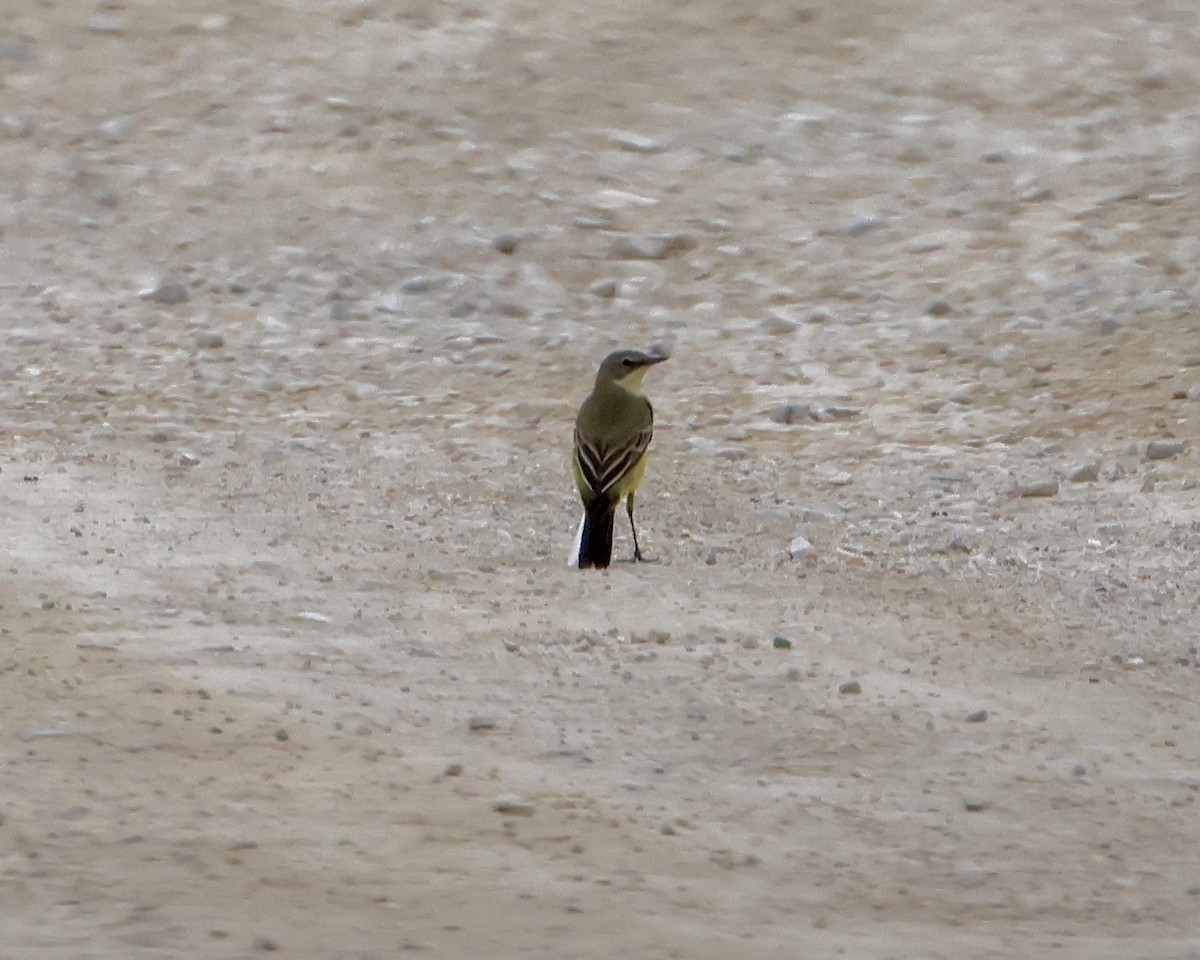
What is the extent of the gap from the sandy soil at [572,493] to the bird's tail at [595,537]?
0.20 metres

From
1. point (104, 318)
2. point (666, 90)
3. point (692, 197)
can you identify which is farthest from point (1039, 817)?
point (666, 90)

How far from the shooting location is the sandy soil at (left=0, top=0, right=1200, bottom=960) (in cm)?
538

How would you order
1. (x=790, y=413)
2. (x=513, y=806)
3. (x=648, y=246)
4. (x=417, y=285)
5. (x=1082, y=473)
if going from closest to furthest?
(x=513, y=806), (x=1082, y=473), (x=790, y=413), (x=417, y=285), (x=648, y=246)

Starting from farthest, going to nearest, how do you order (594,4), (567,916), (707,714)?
(594,4)
(707,714)
(567,916)

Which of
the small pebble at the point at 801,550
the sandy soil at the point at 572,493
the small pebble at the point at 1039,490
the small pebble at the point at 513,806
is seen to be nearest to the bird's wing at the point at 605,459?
the sandy soil at the point at 572,493

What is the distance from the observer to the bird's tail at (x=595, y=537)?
327 inches

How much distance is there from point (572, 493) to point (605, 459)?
39.8 inches

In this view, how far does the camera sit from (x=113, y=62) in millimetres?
15977

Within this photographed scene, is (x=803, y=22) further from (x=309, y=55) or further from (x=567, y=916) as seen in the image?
(x=567, y=916)

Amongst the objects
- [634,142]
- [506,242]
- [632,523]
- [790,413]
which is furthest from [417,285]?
[632,523]

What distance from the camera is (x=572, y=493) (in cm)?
958

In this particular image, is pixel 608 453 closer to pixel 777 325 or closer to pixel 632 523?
pixel 632 523

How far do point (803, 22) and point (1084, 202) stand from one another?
3625 millimetres

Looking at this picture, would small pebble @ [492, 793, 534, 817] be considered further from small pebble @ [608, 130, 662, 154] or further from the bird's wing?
small pebble @ [608, 130, 662, 154]
